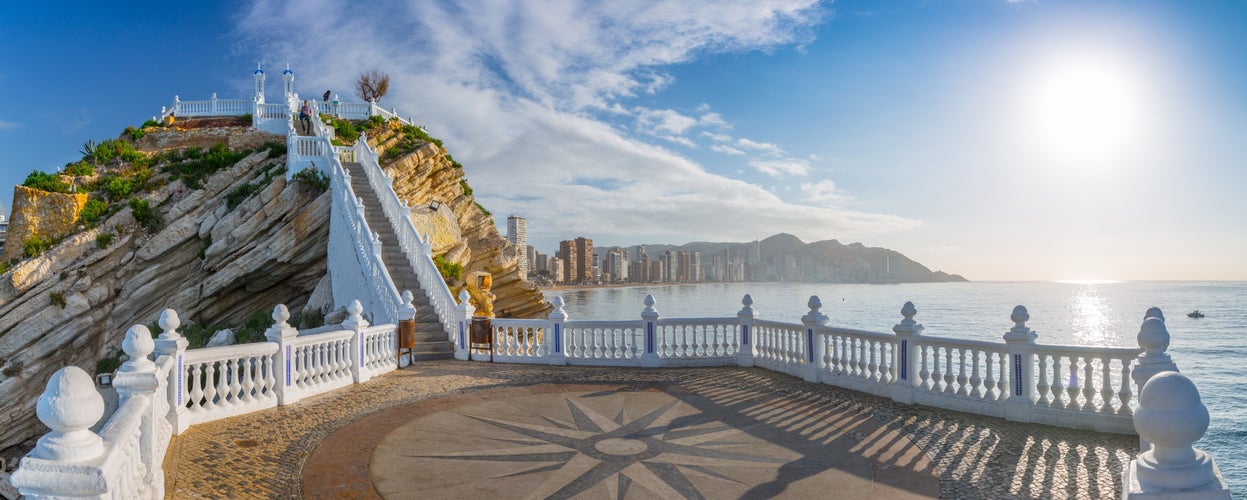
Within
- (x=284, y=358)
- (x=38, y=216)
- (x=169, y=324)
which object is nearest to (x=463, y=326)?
(x=284, y=358)

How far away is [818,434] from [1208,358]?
147ft

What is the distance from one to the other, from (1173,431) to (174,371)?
28.4 ft

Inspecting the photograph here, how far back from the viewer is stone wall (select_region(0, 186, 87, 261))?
2372 centimetres

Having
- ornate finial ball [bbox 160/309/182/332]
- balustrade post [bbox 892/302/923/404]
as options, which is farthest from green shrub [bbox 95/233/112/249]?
balustrade post [bbox 892/302/923/404]

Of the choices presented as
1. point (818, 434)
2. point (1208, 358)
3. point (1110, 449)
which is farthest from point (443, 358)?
point (1208, 358)

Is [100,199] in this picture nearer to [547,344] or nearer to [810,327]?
[547,344]

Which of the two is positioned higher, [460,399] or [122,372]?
[122,372]

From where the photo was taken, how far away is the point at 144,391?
5.08 m

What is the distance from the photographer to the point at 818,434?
675cm

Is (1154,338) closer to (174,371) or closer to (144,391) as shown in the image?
(144,391)

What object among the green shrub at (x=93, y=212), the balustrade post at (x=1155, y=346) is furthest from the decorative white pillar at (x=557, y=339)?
the green shrub at (x=93, y=212)

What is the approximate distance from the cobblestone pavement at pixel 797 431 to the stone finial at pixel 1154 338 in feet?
3.44

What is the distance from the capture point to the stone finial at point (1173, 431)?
2.43m

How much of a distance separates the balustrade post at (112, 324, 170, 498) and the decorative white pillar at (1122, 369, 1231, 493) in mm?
6202
